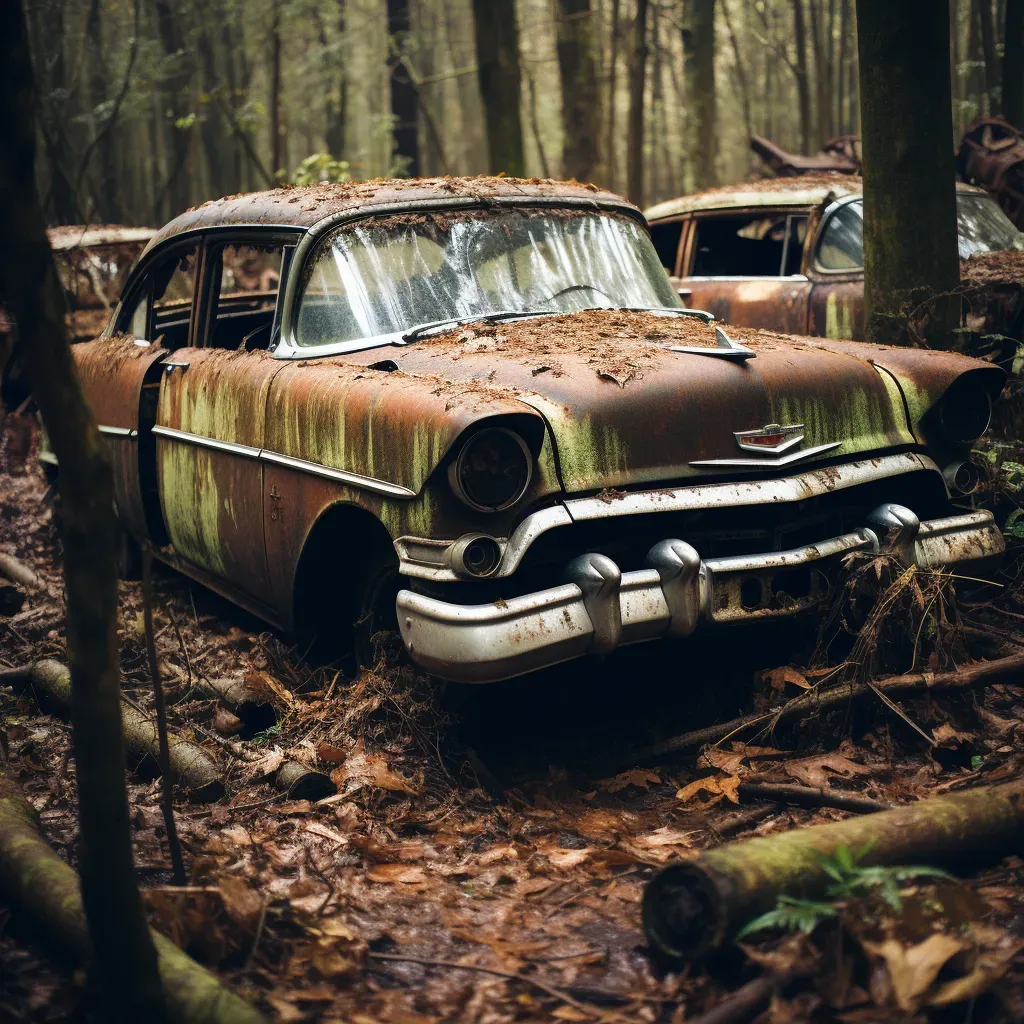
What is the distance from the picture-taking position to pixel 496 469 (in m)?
3.56

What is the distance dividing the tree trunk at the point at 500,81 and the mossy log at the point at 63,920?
934 cm

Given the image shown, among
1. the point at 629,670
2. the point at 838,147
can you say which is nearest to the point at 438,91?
the point at 838,147

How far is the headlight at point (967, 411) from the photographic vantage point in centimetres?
451

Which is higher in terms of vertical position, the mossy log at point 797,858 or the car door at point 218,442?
the car door at point 218,442

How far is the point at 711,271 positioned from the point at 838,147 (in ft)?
12.8

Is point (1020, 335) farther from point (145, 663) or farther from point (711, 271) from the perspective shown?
point (145, 663)

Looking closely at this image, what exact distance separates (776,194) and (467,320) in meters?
4.93

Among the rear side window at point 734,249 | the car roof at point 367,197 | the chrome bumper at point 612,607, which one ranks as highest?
the car roof at point 367,197

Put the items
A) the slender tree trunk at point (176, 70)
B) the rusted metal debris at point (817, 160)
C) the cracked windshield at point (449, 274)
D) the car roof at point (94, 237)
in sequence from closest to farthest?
the cracked windshield at point (449, 274)
the rusted metal debris at point (817, 160)
the car roof at point (94, 237)
the slender tree trunk at point (176, 70)

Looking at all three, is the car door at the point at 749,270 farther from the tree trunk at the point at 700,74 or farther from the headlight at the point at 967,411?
the tree trunk at the point at 700,74

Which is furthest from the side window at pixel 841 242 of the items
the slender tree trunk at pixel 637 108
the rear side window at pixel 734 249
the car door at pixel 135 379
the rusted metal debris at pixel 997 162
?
the slender tree trunk at pixel 637 108

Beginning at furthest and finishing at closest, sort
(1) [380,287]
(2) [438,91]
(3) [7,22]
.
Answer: (2) [438,91] < (1) [380,287] < (3) [7,22]

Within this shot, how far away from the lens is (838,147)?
40.1ft

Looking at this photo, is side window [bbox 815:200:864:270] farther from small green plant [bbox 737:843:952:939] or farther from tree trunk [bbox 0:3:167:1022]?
tree trunk [bbox 0:3:167:1022]
